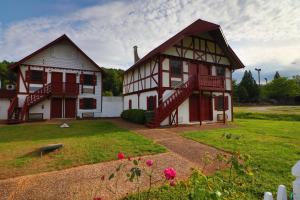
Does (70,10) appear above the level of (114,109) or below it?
above

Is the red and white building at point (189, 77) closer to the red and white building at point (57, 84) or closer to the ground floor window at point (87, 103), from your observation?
the ground floor window at point (87, 103)

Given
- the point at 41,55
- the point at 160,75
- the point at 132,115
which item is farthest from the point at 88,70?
the point at 160,75

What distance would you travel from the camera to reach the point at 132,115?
1656 cm

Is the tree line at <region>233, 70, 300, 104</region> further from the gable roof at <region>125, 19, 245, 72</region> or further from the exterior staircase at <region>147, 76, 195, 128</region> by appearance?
the exterior staircase at <region>147, 76, 195, 128</region>

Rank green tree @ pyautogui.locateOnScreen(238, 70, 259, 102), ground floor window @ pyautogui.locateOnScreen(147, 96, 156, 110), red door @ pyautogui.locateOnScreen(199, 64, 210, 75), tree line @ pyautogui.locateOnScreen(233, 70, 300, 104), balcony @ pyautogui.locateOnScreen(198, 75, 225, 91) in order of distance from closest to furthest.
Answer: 1. balcony @ pyautogui.locateOnScreen(198, 75, 225, 91)
2. ground floor window @ pyautogui.locateOnScreen(147, 96, 156, 110)
3. red door @ pyautogui.locateOnScreen(199, 64, 210, 75)
4. tree line @ pyautogui.locateOnScreen(233, 70, 300, 104)
5. green tree @ pyautogui.locateOnScreen(238, 70, 259, 102)

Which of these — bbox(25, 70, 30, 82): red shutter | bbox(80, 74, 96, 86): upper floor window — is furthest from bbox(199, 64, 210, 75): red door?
bbox(25, 70, 30, 82): red shutter

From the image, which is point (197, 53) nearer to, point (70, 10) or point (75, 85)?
point (70, 10)

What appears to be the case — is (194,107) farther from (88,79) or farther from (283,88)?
(283,88)

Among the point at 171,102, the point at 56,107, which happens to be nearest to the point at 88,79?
the point at 56,107

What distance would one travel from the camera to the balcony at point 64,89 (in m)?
17.7

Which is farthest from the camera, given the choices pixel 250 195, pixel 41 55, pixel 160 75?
pixel 41 55

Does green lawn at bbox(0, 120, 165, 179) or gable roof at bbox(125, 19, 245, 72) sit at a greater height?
gable roof at bbox(125, 19, 245, 72)

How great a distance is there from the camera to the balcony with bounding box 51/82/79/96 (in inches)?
697

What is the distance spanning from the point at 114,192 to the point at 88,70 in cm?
1854
